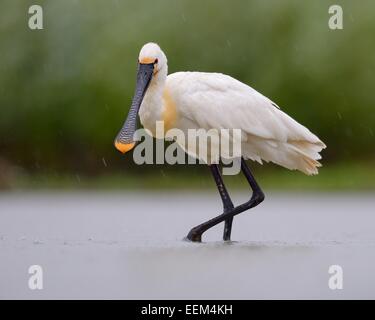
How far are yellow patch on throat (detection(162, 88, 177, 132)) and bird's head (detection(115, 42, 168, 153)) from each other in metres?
0.20

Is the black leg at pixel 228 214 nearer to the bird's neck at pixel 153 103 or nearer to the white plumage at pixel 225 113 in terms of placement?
the white plumage at pixel 225 113

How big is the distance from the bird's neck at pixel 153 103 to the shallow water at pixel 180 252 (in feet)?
3.57

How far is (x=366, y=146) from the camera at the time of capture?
20.8 metres

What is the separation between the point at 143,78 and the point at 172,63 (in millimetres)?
11043

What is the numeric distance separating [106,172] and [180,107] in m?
9.72

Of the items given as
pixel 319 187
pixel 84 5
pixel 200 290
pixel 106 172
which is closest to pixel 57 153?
pixel 106 172

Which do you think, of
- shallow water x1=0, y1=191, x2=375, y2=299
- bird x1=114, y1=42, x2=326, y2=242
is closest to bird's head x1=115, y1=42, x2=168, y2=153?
bird x1=114, y1=42, x2=326, y2=242

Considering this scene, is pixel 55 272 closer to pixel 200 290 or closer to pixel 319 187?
pixel 200 290

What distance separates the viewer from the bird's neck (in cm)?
988

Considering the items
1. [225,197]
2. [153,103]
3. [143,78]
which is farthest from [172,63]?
[153,103]

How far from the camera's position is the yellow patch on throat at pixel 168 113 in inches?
388

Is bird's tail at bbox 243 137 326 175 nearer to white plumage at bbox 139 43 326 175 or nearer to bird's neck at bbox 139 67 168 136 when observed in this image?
white plumage at bbox 139 43 326 175

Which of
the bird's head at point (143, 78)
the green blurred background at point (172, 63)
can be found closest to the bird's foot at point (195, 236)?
the bird's head at point (143, 78)

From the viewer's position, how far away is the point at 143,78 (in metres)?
9.99
